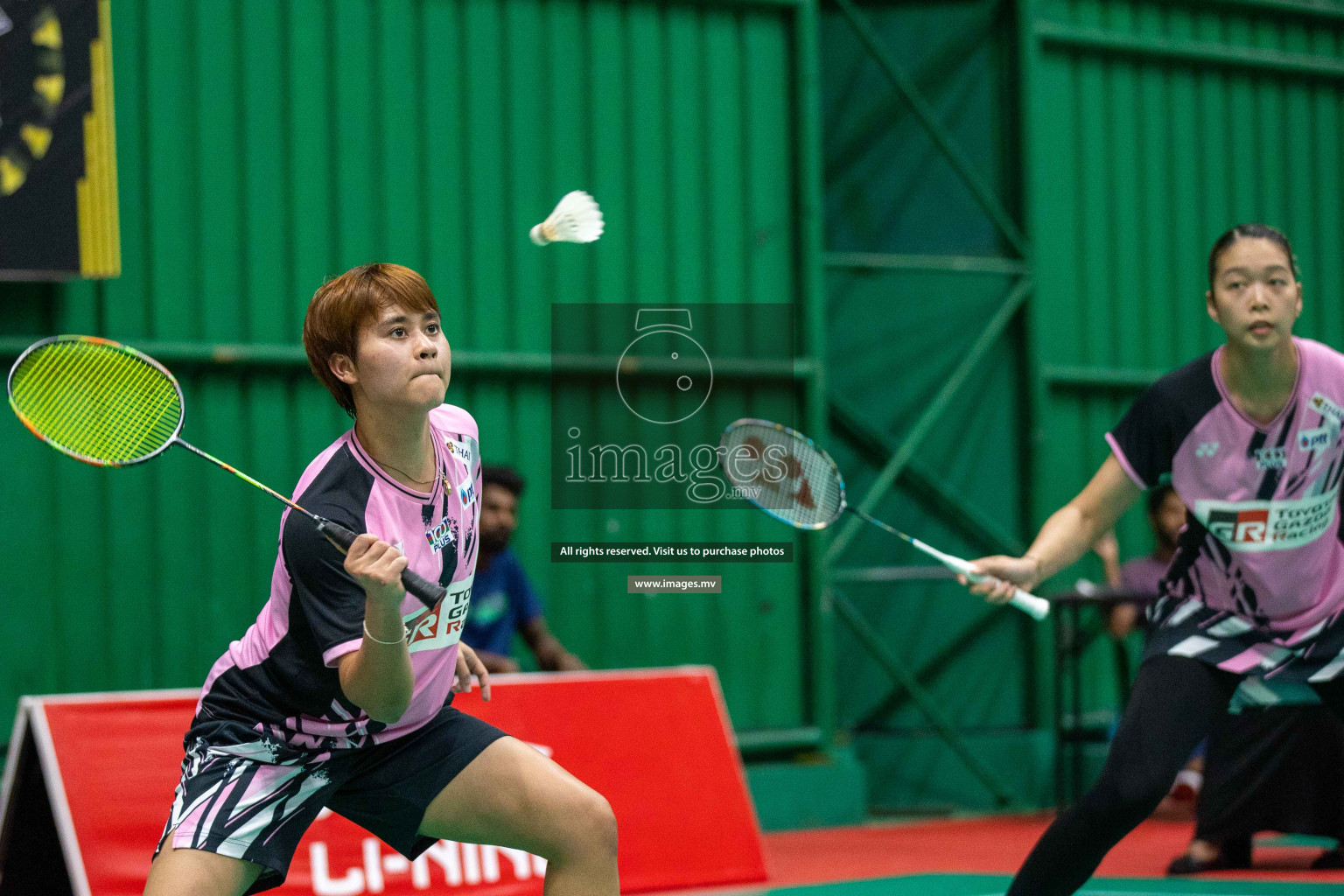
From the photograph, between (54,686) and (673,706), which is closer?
(673,706)

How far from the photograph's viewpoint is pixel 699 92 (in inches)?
286

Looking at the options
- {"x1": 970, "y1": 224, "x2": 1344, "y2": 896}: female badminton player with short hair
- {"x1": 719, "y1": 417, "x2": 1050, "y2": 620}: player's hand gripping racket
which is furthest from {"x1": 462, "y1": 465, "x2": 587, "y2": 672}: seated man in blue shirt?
{"x1": 970, "y1": 224, "x2": 1344, "y2": 896}: female badminton player with short hair

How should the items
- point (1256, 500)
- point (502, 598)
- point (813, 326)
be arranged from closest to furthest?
point (1256, 500) < point (502, 598) < point (813, 326)

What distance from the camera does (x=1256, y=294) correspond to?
140 inches

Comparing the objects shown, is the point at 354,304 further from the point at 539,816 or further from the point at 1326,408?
the point at 1326,408

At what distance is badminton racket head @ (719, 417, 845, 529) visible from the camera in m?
3.96

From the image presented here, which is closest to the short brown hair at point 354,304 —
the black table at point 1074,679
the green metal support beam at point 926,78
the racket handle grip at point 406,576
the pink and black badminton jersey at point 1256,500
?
the racket handle grip at point 406,576

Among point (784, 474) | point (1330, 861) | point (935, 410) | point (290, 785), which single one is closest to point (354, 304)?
point (290, 785)

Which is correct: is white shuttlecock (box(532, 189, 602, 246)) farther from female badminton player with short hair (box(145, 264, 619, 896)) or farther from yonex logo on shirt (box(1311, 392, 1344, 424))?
yonex logo on shirt (box(1311, 392, 1344, 424))

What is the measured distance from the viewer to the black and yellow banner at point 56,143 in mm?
5781

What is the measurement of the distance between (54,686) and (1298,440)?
471 centimetres

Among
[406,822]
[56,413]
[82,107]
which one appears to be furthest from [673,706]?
[82,107]

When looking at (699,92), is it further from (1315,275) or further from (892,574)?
(1315,275)

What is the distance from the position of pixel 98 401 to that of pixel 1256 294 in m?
2.63
